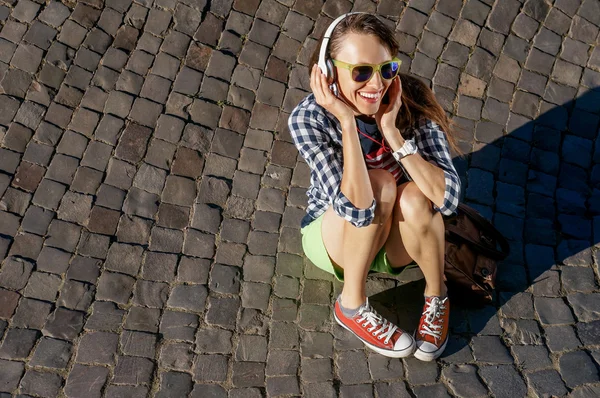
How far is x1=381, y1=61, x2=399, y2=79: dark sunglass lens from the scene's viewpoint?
152 inches

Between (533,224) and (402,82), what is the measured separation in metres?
1.59

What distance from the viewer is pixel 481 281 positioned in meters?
4.54

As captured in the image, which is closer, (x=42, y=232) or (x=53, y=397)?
(x=53, y=397)

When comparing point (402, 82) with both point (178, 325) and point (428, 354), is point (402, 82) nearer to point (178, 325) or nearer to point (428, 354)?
point (428, 354)

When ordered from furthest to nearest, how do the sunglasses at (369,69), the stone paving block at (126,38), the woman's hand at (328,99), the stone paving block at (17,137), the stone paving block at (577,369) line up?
the stone paving block at (126,38), the stone paving block at (17,137), the stone paving block at (577,369), the woman's hand at (328,99), the sunglasses at (369,69)

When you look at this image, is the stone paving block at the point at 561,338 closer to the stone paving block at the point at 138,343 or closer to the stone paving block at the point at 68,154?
the stone paving block at the point at 138,343

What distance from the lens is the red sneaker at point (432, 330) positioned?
431cm

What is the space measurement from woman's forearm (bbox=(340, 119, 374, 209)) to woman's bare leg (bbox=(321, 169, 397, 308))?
0.32 feet

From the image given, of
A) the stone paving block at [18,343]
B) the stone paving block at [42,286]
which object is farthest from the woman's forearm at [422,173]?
the stone paving block at [18,343]

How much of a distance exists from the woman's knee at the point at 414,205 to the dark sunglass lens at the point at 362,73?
0.64m

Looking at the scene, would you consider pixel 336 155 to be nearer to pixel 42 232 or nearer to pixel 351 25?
pixel 351 25

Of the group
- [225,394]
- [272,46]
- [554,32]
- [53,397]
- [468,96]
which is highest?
[554,32]

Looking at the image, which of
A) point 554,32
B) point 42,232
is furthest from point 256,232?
point 554,32

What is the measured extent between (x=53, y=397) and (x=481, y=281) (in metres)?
2.55
